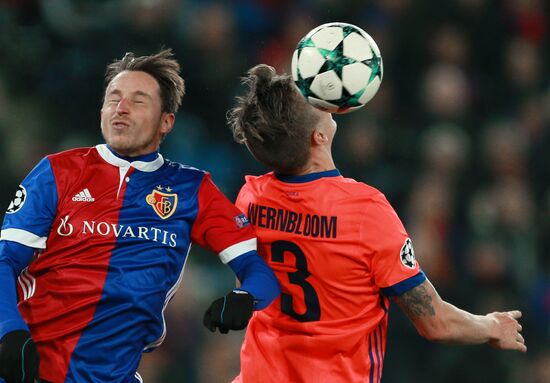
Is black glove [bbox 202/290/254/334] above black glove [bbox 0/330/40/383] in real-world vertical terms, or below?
above

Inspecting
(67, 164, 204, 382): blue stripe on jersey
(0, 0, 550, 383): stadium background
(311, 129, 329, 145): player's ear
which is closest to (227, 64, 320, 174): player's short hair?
(311, 129, 329, 145): player's ear

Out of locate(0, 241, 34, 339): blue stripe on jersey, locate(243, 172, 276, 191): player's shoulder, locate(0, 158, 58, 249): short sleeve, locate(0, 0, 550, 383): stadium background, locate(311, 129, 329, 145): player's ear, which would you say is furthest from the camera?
locate(0, 0, 550, 383): stadium background

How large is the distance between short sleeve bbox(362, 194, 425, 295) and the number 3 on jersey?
285 mm

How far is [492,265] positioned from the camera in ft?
24.3

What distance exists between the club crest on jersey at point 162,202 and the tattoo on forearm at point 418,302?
1.01 meters

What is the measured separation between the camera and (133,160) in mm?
4043

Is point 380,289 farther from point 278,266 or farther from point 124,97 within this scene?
point 124,97

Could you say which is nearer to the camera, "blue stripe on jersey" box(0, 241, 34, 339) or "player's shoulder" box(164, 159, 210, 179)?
"blue stripe on jersey" box(0, 241, 34, 339)

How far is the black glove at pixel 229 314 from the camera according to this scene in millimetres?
3506

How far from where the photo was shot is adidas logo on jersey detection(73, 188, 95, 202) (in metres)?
3.88

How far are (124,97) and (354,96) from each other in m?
0.98

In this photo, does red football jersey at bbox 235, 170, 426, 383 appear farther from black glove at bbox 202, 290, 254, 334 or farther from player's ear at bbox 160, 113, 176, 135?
player's ear at bbox 160, 113, 176, 135

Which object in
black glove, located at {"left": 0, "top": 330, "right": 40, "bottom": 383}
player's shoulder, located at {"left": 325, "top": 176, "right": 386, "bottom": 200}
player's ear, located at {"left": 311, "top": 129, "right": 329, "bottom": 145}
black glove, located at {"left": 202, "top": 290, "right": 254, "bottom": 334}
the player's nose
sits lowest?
black glove, located at {"left": 0, "top": 330, "right": 40, "bottom": 383}

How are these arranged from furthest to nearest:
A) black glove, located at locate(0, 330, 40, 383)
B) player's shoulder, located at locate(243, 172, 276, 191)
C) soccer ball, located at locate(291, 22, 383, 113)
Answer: player's shoulder, located at locate(243, 172, 276, 191) < soccer ball, located at locate(291, 22, 383, 113) < black glove, located at locate(0, 330, 40, 383)
